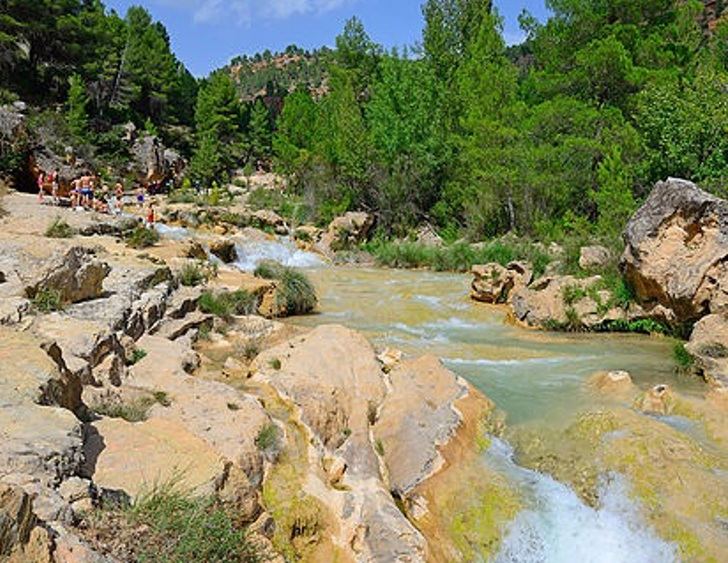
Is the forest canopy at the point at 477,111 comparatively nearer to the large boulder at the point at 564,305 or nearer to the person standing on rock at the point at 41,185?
the large boulder at the point at 564,305

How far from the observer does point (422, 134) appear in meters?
30.8

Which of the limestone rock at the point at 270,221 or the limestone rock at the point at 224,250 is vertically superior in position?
the limestone rock at the point at 270,221

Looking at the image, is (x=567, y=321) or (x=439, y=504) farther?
(x=567, y=321)

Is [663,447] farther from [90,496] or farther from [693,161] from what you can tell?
[693,161]

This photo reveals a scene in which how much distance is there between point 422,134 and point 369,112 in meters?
3.34

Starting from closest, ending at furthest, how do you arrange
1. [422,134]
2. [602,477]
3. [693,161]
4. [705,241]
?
[602,477] → [705,241] → [693,161] → [422,134]

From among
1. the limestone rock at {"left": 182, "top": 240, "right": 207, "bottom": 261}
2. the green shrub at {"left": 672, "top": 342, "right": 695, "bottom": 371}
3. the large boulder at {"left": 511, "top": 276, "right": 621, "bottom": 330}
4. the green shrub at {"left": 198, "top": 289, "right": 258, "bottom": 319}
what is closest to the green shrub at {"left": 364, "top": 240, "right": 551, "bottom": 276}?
the large boulder at {"left": 511, "top": 276, "right": 621, "bottom": 330}

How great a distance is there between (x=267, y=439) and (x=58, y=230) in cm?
1016

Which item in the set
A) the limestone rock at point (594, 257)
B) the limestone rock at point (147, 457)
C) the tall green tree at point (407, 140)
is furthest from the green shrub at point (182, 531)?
the tall green tree at point (407, 140)

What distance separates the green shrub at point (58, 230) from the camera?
14.0m

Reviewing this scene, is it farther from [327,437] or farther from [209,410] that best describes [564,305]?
[209,410]

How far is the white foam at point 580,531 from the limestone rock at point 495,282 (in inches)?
393

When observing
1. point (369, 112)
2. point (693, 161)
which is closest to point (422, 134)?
point (369, 112)

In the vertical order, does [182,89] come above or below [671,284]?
above
